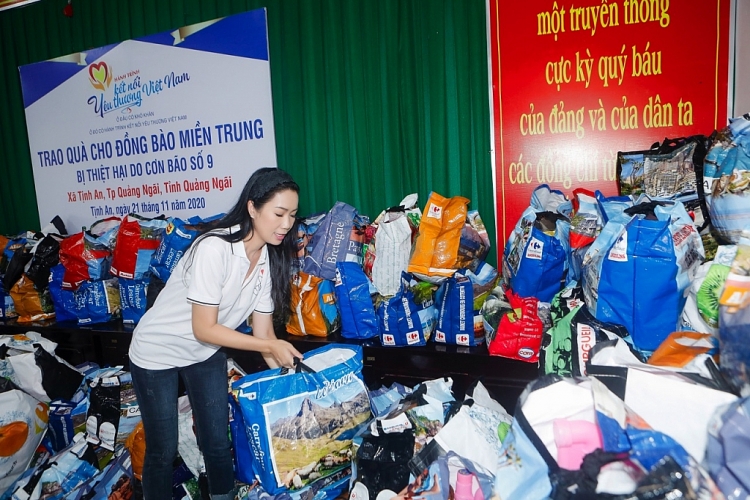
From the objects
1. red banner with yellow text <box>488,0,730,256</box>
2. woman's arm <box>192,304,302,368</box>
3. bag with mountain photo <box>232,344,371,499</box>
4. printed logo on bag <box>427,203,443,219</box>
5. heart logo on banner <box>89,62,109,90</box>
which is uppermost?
heart logo on banner <box>89,62,109,90</box>

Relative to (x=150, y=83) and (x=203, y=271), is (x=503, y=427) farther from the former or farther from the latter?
(x=150, y=83)

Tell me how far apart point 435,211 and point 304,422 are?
1.05 m

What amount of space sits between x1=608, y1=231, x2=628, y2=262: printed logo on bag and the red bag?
0.42 meters

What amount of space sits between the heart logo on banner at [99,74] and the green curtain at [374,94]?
0.37 metres

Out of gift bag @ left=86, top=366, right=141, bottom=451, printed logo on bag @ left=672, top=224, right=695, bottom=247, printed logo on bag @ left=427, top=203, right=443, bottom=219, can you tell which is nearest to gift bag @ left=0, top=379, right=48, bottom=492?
gift bag @ left=86, top=366, right=141, bottom=451

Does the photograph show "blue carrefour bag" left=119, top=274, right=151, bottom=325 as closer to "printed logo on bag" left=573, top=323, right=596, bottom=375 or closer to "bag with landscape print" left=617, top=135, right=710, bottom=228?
"printed logo on bag" left=573, top=323, right=596, bottom=375

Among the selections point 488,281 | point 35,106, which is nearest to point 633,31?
point 488,281

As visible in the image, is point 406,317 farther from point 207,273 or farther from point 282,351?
point 207,273

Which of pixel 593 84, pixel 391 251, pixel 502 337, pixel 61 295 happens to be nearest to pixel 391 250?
pixel 391 251

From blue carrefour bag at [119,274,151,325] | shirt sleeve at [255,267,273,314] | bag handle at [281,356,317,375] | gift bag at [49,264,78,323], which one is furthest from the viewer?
gift bag at [49,264,78,323]

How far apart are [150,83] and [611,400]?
10.4 feet

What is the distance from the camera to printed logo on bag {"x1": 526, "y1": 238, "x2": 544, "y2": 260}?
1890mm

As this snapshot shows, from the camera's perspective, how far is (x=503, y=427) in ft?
4.64

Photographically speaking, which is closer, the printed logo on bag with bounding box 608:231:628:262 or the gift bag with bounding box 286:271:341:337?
the printed logo on bag with bounding box 608:231:628:262
